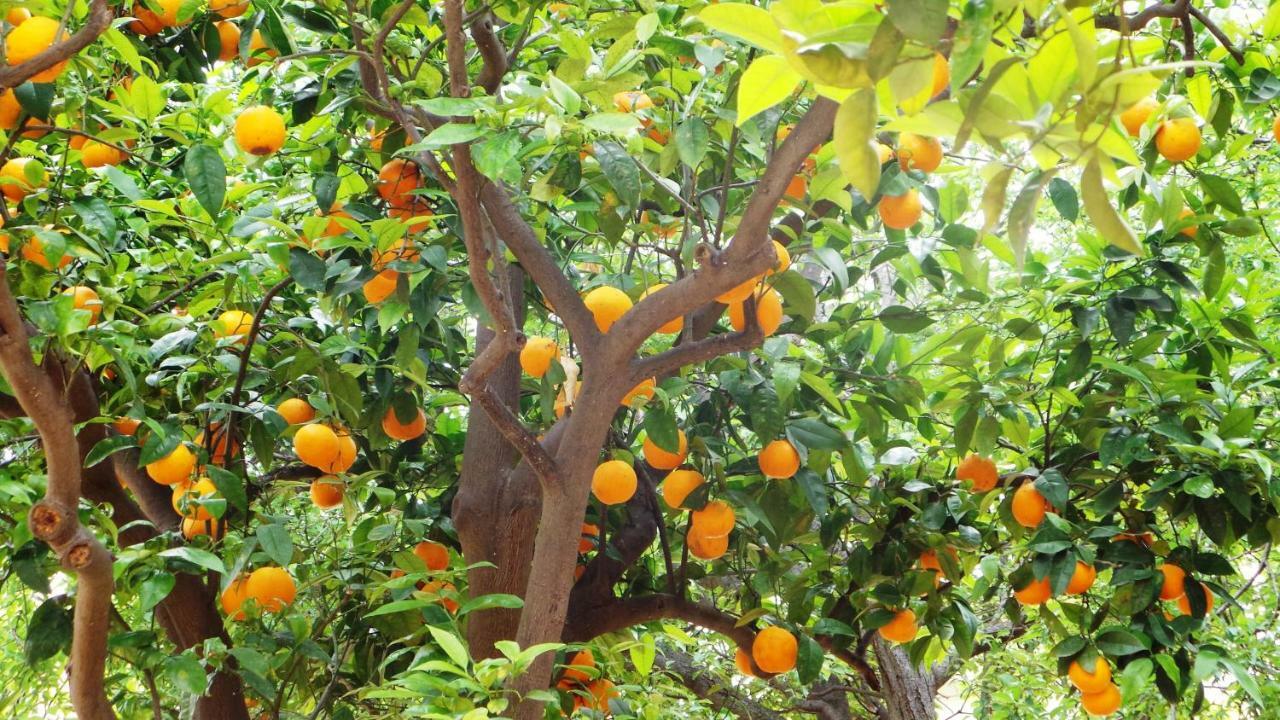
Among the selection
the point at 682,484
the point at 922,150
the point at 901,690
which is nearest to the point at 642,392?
the point at 682,484

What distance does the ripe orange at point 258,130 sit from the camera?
5.65 ft

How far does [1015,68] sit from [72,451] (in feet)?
4.35

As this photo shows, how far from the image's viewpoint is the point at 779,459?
2088 mm

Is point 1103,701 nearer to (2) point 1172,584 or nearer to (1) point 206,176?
(2) point 1172,584

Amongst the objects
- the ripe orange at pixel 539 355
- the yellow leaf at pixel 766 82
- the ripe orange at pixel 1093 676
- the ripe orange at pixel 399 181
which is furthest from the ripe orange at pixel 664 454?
the yellow leaf at pixel 766 82

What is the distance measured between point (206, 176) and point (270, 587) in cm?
77

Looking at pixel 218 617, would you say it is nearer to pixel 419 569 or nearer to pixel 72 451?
pixel 419 569

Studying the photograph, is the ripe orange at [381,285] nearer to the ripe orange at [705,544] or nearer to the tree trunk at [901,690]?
the ripe orange at [705,544]

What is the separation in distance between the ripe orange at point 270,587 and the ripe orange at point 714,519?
2.58 ft

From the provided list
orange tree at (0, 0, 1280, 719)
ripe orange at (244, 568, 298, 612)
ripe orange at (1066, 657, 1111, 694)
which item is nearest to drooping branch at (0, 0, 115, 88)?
orange tree at (0, 0, 1280, 719)

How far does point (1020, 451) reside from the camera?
2564mm

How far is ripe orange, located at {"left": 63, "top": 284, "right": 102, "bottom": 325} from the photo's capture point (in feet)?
5.72

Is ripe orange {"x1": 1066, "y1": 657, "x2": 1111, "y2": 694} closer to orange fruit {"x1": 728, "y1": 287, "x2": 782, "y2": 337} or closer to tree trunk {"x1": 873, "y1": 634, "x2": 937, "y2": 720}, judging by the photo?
orange fruit {"x1": 728, "y1": 287, "x2": 782, "y2": 337}

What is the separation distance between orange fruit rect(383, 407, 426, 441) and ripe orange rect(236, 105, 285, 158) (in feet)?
2.36
